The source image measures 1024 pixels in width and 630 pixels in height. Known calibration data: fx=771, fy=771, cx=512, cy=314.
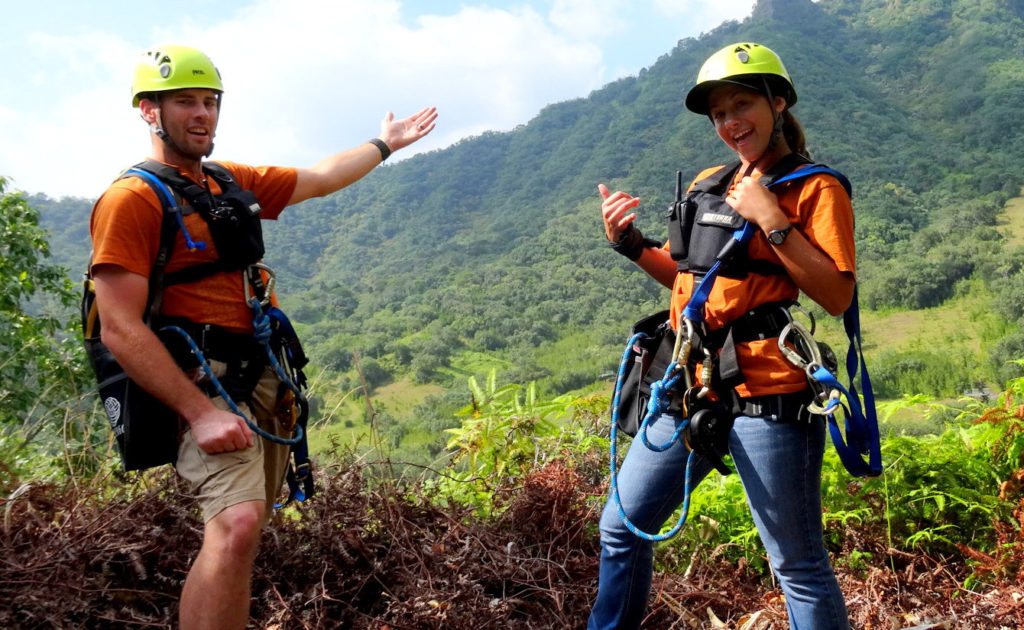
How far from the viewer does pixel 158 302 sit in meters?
2.58

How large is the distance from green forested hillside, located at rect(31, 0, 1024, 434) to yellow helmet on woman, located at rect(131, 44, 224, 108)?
65.2 meters

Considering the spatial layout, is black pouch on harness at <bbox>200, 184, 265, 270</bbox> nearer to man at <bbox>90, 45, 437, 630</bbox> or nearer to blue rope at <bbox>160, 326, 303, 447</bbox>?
man at <bbox>90, 45, 437, 630</bbox>

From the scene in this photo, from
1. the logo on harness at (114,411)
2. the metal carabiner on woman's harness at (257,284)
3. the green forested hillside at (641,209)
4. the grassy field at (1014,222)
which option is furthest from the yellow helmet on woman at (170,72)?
the grassy field at (1014,222)

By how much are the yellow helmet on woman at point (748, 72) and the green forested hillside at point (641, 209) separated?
64.3m

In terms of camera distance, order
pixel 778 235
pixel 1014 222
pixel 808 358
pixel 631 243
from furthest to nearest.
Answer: pixel 1014 222, pixel 631 243, pixel 808 358, pixel 778 235

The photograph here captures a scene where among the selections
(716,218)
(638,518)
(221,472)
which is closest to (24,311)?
(221,472)

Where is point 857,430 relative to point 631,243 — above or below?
below

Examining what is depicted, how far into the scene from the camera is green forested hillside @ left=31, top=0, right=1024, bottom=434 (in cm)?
8575

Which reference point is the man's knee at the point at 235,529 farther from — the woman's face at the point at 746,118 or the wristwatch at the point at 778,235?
the woman's face at the point at 746,118

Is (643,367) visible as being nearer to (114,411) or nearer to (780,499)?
(780,499)

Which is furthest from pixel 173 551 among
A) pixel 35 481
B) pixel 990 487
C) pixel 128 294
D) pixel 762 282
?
pixel 990 487

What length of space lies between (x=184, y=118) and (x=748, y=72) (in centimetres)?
199

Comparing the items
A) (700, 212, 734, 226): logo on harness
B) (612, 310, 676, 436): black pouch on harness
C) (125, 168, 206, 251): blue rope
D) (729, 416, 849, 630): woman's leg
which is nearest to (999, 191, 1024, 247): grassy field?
(612, 310, 676, 436): black pouch on harness

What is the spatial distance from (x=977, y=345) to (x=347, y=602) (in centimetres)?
7467
